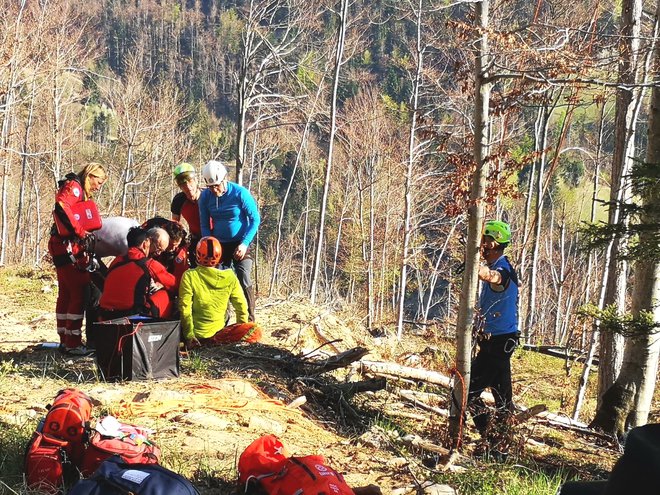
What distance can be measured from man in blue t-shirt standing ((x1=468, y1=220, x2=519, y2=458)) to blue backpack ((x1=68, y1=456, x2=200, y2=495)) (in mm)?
3199

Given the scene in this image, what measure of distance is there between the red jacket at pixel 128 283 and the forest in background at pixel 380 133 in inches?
114

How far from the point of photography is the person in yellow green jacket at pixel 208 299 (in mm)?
6223

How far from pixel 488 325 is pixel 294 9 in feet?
42.4

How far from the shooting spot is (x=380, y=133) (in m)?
36.5

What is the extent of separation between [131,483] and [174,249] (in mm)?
4119

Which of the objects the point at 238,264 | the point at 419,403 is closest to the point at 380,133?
the point at 238,264

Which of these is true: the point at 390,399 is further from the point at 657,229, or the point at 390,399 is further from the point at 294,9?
the point at 294,9

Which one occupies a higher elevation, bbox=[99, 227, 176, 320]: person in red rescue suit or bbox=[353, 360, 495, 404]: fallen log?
bbox=[99, 227, 176, 320]: person in red rescue suit

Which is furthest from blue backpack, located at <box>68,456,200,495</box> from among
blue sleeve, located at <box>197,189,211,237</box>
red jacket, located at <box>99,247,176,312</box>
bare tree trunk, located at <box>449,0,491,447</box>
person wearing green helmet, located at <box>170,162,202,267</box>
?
person wearing green helmet, located at <box>170,162,202,267</box>

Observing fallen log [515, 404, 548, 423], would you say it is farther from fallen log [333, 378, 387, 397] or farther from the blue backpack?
the blue backpack

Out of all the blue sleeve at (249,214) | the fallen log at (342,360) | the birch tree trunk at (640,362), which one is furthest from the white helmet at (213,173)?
the birch tree trunk at (640,362)

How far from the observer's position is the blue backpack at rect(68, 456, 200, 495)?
2.84 meters

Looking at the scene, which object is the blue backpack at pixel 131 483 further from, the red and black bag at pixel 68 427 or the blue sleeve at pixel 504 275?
the blue sleeve at pixel 504 275

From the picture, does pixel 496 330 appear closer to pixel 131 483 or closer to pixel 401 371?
pixel 401 371
